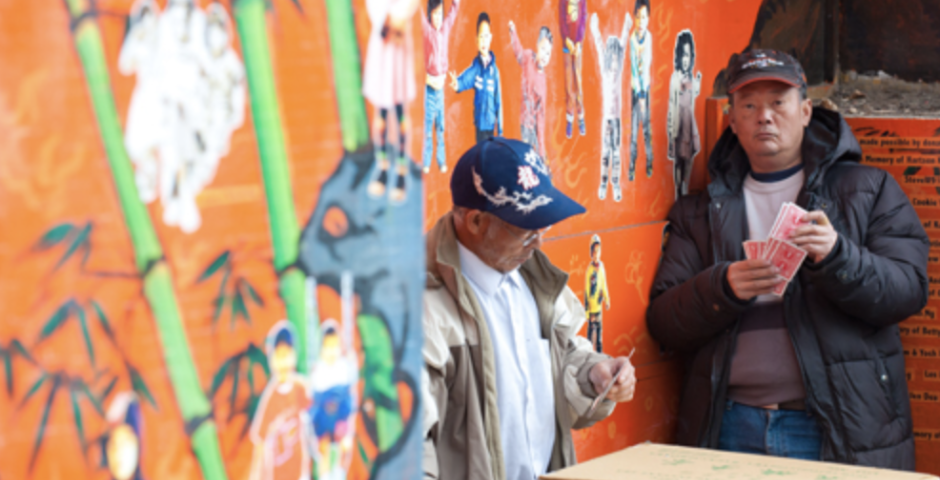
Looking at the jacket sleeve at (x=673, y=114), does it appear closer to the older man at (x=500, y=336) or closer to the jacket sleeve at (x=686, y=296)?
the jacket sleeve at (x=686, y=296)

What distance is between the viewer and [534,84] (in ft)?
11.3

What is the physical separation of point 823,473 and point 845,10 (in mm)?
4392

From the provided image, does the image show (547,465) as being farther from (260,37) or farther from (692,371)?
(692,371)

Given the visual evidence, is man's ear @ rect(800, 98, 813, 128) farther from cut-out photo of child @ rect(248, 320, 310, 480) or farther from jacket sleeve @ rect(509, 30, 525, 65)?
cut-out photo of child @ rect(248, 320, 310, 480)

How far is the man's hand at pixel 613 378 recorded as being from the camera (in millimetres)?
2514

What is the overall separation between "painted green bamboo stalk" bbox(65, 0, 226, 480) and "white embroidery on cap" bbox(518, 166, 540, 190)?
1178 millimetres

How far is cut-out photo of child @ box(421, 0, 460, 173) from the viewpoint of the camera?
9.48ft

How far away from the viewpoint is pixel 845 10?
19.3ft

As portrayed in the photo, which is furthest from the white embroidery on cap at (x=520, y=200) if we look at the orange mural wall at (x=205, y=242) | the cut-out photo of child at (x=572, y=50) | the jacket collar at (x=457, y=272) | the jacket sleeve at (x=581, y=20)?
the jacket sleeve at (x=581, y=20)

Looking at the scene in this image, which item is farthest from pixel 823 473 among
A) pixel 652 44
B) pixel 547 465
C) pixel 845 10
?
pixel 845 10

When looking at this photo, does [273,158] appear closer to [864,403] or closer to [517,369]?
[517,369]

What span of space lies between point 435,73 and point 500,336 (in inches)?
35.8

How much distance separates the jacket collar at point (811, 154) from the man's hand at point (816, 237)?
0.38 metres

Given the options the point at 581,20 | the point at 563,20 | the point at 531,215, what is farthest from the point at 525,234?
the point at 581,20
